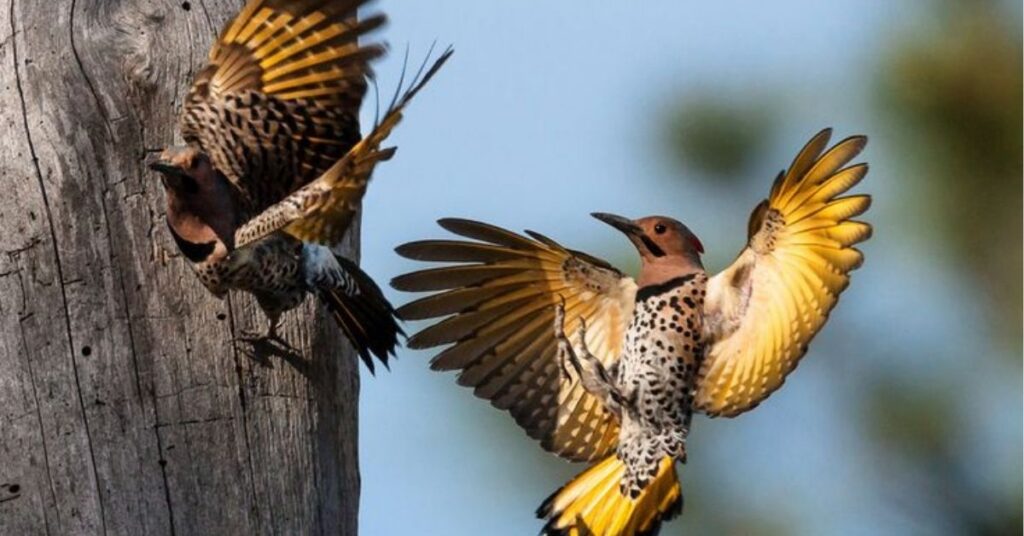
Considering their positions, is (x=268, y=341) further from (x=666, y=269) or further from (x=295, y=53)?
(x=666, y=269)

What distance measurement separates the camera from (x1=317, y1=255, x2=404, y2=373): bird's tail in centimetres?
321

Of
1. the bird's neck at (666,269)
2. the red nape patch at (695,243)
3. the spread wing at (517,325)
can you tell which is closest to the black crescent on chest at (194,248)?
the spread wing at (517,325)

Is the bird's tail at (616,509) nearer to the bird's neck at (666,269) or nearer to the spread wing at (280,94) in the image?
the bird's neck at (666,269)

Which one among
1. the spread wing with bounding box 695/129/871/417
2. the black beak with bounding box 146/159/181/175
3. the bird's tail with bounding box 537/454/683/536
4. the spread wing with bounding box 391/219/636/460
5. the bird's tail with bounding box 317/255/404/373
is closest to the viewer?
the black beak with bounding box 146/159/181/175

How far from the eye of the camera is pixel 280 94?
10.5ft

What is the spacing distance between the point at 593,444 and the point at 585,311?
0.33 meters

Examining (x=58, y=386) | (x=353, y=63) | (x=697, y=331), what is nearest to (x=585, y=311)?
(x=697, y=331)

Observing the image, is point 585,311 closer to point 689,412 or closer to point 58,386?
point 689,412

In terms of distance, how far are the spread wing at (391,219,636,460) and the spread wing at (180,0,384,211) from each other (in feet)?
1.34

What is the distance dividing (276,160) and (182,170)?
1.01 ft

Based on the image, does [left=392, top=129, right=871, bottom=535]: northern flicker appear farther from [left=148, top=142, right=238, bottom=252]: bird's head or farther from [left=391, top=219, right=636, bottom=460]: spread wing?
[left=148, top=142, right=238, bottom=252]: bird's head

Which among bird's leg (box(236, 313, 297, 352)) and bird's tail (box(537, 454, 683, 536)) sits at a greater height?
bird's leg (box(236, 313, 297, 352))

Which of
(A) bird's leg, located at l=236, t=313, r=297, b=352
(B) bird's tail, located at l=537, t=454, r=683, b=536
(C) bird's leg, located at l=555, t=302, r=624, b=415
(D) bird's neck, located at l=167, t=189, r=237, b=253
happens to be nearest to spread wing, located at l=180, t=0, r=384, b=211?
(D) bird's neck, located at l=167, t=189, r=237, b=253

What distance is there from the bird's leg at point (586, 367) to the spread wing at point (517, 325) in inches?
2.3
